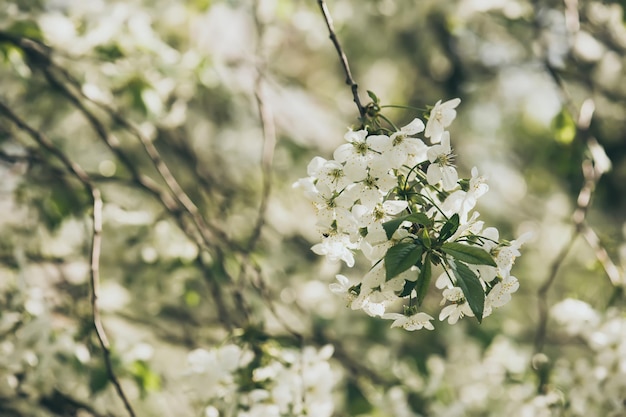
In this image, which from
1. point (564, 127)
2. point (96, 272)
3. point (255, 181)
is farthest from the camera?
point (255, 181)

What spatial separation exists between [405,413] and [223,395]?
909 mm

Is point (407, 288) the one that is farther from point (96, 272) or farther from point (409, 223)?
point (96, 272)

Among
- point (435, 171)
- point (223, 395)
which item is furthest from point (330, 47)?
point (435, 171)

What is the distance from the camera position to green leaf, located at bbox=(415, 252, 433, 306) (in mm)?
891

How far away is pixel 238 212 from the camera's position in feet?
10.7

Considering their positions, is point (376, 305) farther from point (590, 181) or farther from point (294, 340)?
point (590, 181)

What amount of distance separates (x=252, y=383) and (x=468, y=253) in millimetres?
834

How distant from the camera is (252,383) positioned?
1559 millimetres

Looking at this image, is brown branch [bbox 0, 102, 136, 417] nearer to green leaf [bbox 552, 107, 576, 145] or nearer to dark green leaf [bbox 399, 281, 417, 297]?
dark green leaf [bbox 399, 281, 417, 297]

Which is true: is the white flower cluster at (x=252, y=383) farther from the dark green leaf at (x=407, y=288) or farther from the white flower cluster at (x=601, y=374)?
the white flower cluster at (x=601, y=374)

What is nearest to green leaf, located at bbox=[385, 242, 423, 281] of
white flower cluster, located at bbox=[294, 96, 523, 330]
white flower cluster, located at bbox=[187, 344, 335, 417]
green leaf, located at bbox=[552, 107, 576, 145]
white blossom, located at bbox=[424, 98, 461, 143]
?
white flower cluster, located at bbox=[294, 96, 523, 330]

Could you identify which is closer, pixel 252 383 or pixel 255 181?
pixel 252 383

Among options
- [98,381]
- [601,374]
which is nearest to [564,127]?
[601,374]

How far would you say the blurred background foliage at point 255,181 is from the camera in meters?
2.04
